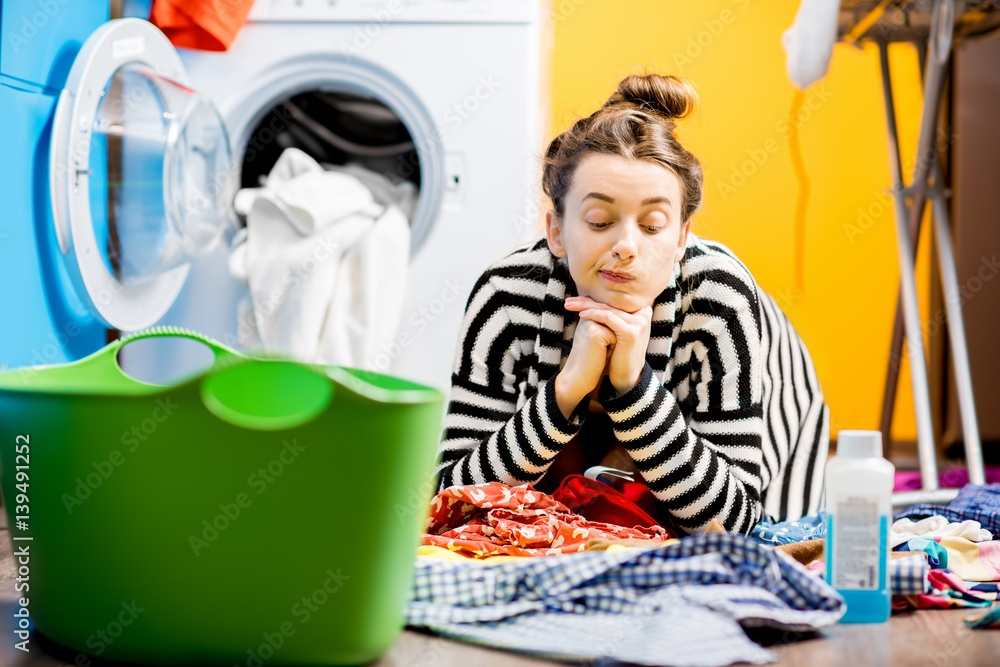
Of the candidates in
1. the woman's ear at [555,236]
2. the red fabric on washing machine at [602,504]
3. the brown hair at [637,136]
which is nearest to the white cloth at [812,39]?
the brown hair at [637,136]

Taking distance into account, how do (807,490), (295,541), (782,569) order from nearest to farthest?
(295,541) < (782,569) < (807,490)

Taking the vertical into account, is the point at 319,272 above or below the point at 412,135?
below

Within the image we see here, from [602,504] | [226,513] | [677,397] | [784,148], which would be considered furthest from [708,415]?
[784,148]

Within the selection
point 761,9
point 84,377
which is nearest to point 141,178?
point 84,377

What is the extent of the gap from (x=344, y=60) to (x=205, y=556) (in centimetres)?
161

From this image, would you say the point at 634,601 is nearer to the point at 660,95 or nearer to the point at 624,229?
the point at 624,229

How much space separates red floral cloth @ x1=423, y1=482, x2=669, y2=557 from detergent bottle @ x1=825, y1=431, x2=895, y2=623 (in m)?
0.22

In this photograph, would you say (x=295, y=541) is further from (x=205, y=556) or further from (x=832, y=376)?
(x=832, y=376)

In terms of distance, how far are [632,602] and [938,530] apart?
488 mm

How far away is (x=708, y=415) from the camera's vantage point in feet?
3.68

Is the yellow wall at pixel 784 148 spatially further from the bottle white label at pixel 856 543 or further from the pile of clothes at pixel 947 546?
the bottle white label at pixel 856 543

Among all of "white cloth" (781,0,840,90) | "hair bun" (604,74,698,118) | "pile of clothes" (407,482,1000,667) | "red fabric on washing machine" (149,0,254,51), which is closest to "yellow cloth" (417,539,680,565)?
"pile of clothes" (407,482,1000,667)

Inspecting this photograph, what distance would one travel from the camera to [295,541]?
58cm

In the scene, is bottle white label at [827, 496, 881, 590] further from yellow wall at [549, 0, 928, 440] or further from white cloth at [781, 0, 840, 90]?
yellow wall at [549, 0, 928, 440]
